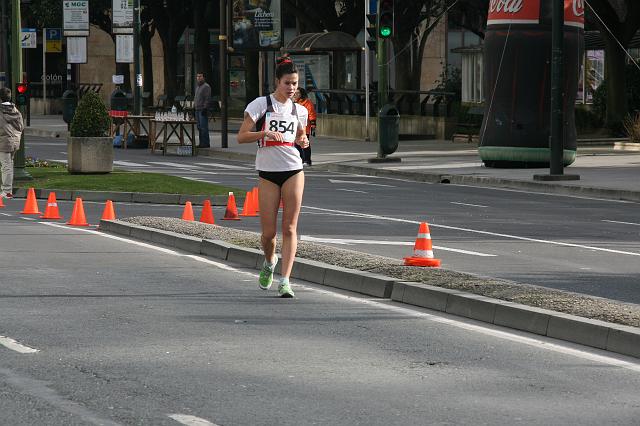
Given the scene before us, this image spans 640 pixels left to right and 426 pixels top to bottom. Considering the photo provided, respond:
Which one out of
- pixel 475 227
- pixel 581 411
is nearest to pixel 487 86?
pixel 475 227

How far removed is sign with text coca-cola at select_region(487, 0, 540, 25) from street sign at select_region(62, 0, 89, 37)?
80.0 feet

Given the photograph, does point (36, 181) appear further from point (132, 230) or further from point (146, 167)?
point (132, 230)

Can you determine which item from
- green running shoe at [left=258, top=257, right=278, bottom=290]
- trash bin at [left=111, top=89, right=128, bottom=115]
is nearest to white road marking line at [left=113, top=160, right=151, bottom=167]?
trash bin at [left=111, top=89, right=128, bottom=115]

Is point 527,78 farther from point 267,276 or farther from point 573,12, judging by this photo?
point 267,276

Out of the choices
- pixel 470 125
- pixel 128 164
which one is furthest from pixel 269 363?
pixel 470 125

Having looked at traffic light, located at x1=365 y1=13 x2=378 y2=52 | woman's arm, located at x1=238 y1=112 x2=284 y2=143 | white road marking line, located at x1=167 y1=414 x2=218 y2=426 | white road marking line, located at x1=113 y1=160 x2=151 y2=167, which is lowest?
white road marking line, located at x1=113 y1=160 x2=151 y2=167

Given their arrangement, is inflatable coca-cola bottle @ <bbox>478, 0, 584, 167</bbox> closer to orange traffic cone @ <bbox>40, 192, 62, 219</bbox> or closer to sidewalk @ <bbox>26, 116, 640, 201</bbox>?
sidewalk @ <bbox>26, 116, 640, 201</bbox>

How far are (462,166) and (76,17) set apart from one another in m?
24.7

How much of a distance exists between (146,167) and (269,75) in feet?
172

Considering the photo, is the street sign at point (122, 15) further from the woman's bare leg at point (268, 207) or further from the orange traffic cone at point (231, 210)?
the woman's bare leg at point (268, 207)

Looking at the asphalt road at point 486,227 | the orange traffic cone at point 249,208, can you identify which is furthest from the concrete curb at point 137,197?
the orange traffic cone at point 249,208

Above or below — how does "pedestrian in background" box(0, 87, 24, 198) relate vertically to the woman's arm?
below

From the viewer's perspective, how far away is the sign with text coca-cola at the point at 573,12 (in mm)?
32469

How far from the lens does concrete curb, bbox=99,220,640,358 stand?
33.1 ft
